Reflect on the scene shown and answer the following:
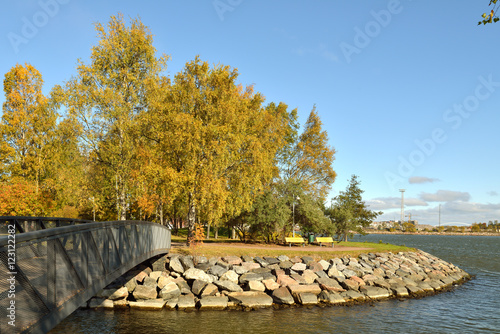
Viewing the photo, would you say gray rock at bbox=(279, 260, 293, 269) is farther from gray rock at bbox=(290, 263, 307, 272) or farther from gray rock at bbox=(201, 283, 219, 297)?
gray rock at bbox=(201, 283, 219, 297)

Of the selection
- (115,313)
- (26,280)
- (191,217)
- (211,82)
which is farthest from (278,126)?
(26,280)

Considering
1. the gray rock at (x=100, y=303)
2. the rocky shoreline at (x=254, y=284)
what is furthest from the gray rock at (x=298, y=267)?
the gray rock at (x=100, y=303)

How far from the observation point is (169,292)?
1831cm

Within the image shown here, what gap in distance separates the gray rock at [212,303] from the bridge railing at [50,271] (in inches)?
309

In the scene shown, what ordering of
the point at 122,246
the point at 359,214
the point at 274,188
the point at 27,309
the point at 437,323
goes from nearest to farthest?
the point at 27,309, the point at 122,246, the point at 437,323, the point at 274,188, the point at 359,214

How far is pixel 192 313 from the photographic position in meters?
16.5

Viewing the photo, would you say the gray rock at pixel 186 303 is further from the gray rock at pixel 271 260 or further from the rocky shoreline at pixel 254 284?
the gray rock at pixel 271 260

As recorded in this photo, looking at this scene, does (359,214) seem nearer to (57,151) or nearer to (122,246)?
(57,151)

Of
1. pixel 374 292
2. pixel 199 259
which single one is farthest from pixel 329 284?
pixel 199 259

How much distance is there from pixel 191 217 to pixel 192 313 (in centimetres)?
919

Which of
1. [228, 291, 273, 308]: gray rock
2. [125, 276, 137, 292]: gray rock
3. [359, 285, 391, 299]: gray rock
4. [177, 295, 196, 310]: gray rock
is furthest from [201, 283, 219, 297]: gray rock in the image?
[359, 285, 391, 299]: gray rock

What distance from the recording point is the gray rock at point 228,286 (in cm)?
1880

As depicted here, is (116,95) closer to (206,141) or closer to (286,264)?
(206,141)

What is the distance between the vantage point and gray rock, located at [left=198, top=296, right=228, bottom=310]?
17.3 m
